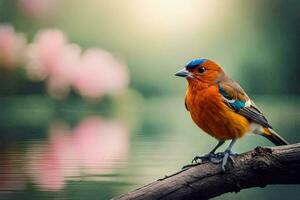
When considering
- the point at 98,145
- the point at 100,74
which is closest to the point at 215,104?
the point at 98,145

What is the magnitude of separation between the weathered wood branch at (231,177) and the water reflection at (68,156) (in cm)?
161

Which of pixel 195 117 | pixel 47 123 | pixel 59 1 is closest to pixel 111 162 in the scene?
pixel 47 123

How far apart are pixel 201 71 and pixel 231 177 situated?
1.12 feet

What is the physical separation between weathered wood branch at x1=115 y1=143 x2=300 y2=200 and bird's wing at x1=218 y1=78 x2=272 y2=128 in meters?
0.19

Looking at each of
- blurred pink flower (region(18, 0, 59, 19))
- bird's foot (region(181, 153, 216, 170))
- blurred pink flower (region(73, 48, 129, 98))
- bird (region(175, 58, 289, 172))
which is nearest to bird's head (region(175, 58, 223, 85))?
bird (region(175, 58, 289, 172))

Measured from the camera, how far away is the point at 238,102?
1.93 metres

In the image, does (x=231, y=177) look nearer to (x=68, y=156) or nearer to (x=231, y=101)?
(x=231, y=101)

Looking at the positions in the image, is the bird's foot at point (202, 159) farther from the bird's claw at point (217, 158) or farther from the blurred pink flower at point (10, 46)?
the blurred pink flower at point (10, 46)

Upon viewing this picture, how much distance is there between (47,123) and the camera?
455cm

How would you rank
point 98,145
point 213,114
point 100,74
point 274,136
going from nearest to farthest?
point 213,114, point 274,136, point 98,145, point 100,74

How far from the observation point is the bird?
186 cm

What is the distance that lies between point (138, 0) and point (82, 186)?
1.57 m

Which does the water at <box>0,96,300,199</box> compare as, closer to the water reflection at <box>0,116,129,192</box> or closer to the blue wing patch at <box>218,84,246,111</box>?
the water reflection at <box>0,116,129,192</box>

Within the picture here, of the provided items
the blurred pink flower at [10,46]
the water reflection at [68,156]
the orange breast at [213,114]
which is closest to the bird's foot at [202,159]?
the orange breast at [213,114]
